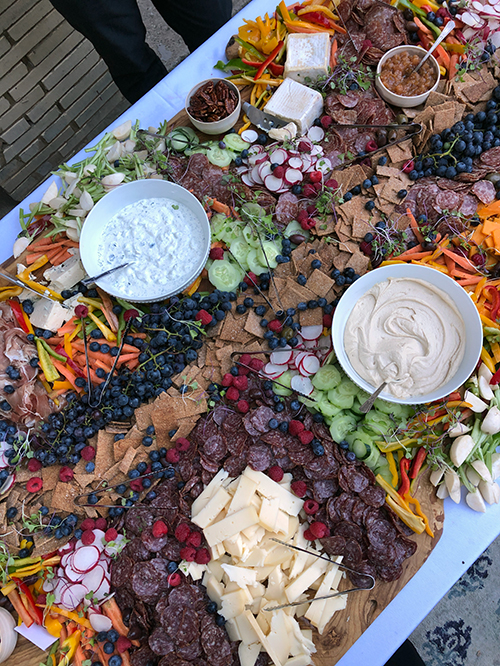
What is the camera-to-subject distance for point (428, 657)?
2584mm

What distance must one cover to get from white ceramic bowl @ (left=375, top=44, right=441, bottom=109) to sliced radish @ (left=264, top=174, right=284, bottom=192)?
2.13ft

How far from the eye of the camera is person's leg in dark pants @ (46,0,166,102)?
8.14 feet

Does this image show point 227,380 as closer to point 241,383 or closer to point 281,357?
point 241,383

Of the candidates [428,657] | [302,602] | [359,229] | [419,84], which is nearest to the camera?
[302,602]

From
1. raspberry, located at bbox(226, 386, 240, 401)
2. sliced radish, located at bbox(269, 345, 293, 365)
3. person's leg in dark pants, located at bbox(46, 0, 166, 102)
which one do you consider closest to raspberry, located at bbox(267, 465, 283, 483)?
raspberry, located at bbox(226, 386, 240, 401)

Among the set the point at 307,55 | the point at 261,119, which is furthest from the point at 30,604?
the point at 307,55

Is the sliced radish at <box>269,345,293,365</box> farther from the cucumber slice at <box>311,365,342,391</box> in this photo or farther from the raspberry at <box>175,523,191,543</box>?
the raspberry at <box>175,523,191,543</box>

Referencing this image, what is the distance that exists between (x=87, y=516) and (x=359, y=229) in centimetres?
163

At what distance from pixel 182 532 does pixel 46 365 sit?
0.90 m

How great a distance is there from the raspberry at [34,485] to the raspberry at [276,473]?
0.94 m

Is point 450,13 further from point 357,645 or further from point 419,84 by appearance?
point 357,645

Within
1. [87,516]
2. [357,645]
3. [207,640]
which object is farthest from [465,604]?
[87,516]

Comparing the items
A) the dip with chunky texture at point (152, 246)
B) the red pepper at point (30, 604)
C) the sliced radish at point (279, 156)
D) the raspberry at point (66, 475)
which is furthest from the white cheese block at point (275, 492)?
the sliced radish at point (279, 156)

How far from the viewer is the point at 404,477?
173 cm
